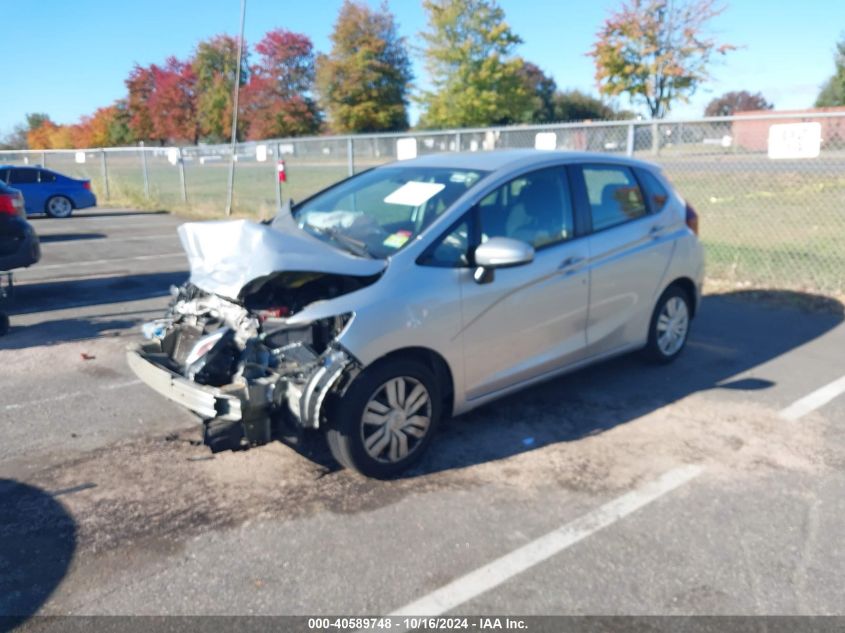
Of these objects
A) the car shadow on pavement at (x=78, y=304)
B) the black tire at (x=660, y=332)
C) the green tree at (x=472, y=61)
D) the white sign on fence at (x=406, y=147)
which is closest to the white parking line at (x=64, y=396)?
the car shadow on pavement at (x=78, y=304)

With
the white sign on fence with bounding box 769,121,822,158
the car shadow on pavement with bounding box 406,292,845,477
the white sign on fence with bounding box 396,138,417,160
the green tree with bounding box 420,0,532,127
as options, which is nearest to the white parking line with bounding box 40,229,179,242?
the white sign on fence with bounding box 396,138,417,160

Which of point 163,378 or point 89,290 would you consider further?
point 89,290

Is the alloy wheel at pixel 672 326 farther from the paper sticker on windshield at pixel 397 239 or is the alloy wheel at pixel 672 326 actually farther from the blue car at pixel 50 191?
the blue car at pixel 50 191

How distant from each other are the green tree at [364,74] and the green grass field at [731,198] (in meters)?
22.1

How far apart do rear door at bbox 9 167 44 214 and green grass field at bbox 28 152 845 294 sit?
3182 mm

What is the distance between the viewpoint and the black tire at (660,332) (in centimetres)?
560

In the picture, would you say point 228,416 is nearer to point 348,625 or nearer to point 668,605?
point 348,625

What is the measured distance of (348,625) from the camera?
2812 millimetres

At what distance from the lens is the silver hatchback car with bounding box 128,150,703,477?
12.2 ft

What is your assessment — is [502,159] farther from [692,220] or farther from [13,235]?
[13,235]

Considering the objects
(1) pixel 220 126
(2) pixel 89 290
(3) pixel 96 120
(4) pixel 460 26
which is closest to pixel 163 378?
(2) pixel 89 290

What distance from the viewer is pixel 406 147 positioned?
1277cm

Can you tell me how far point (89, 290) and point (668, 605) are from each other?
8365 millimetres

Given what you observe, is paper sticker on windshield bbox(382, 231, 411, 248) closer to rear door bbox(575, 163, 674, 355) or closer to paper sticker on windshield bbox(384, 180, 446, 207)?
paper sticker on windshield bbox(384, 180, 446, 207)
